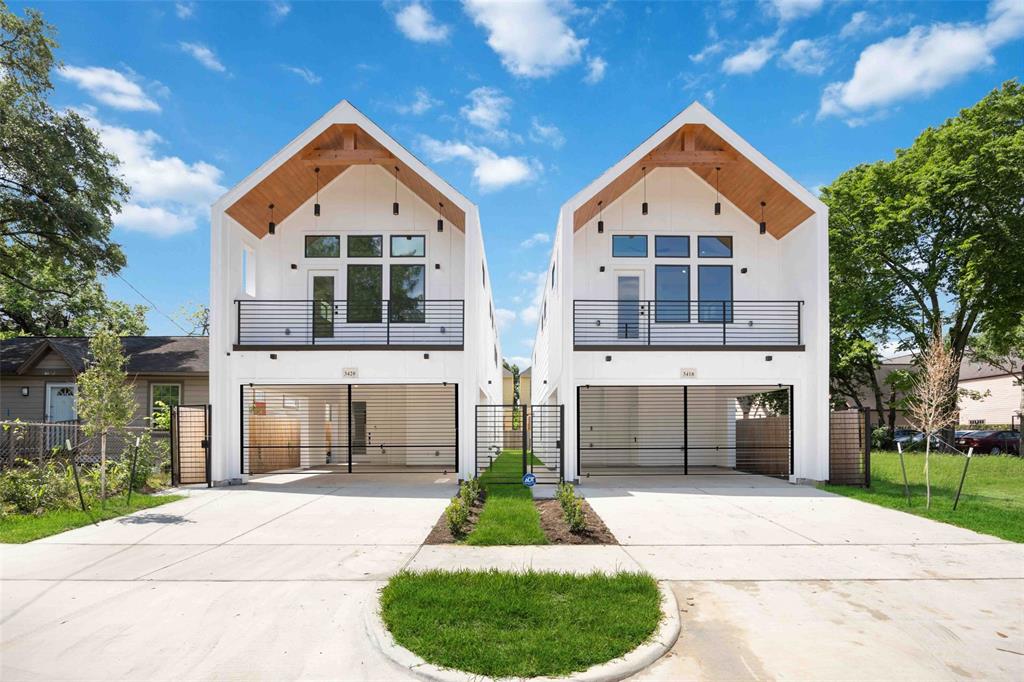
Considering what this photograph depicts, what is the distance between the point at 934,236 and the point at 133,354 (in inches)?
1287

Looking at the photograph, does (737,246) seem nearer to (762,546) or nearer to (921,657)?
(762,546)

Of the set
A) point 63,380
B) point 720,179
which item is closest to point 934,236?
point 720,179

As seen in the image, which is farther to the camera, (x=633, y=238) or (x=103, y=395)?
(x=633, y=238)

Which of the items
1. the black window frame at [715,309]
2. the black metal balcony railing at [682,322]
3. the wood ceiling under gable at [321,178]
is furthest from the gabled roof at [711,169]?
the wood ceiling under gable at [321,178]

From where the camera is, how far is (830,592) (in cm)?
629

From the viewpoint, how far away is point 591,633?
498cm

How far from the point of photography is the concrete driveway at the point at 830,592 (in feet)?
15.3

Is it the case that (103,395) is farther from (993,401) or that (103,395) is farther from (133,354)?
(993,401)

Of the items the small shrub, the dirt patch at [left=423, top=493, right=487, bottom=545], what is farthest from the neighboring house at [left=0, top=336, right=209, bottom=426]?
the small shrub

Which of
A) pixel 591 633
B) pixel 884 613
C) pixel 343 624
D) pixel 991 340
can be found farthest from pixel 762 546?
pixel 991 340

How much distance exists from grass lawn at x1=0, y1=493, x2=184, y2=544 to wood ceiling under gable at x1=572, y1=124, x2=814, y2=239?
36.5 feet

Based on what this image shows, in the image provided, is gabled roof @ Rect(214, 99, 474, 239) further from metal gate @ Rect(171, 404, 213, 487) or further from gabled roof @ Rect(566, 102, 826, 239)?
metal gate @ Rect(171, 404, 213, 487)

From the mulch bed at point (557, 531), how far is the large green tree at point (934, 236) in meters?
20.4

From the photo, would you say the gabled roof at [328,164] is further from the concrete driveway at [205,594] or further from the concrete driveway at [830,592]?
the concrete driveway at [830,592]
